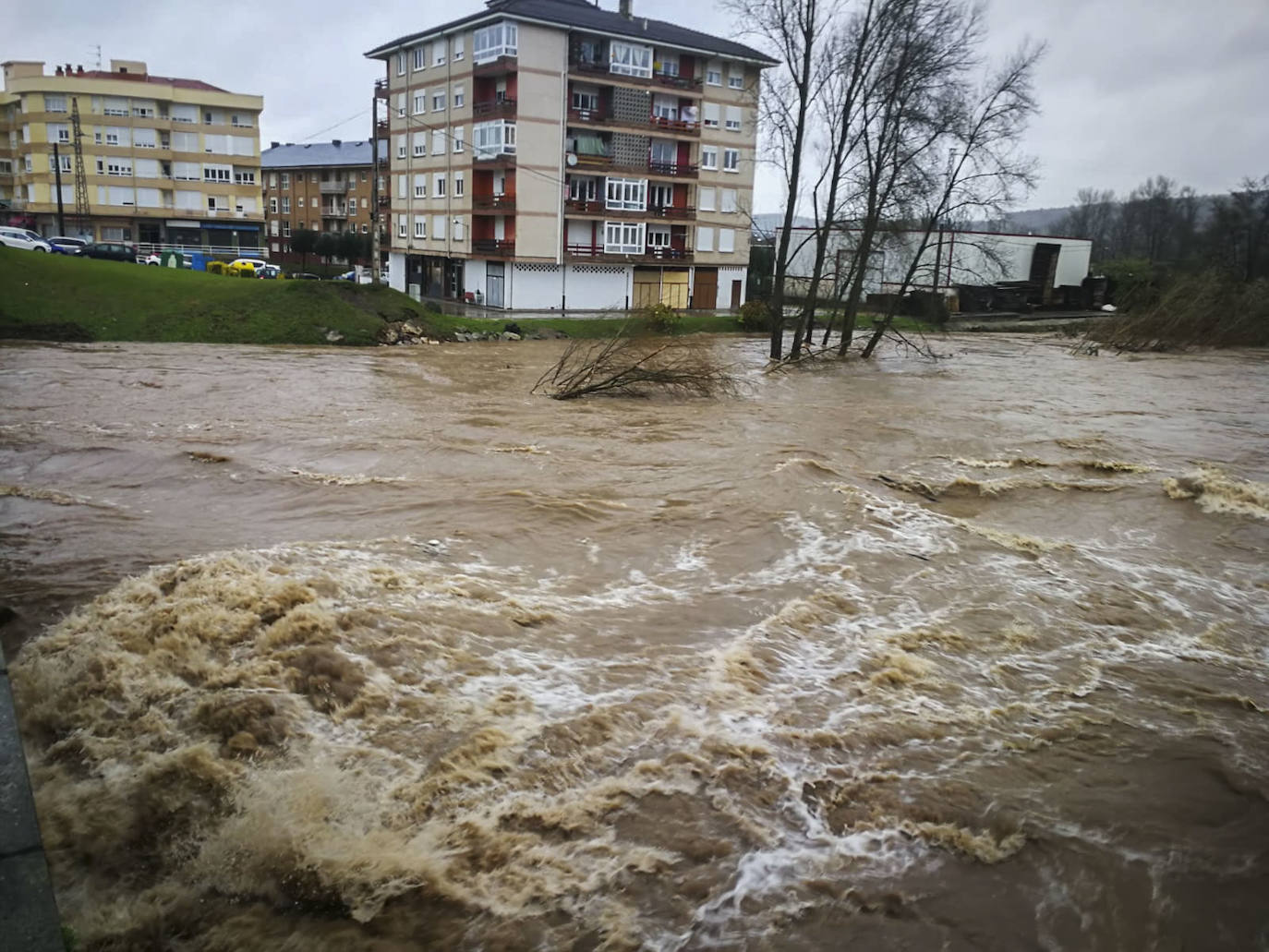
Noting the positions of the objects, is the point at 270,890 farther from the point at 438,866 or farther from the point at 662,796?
the point at 662,796

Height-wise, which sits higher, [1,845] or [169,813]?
[1,845]

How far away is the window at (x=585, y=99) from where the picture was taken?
166 feet

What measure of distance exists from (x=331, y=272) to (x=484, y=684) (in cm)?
6774

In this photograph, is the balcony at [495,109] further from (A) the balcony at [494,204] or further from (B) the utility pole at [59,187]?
(B) the utility pole at [59,187]

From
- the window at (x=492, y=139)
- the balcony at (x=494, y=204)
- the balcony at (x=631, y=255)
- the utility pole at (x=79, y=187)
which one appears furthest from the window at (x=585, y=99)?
the utility pole at (x=79, y=187)

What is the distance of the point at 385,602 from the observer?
339 inches

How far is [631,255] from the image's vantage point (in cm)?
5331

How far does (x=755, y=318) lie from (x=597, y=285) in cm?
1051

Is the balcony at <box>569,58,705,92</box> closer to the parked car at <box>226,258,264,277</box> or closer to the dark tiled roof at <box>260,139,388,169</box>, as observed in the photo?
the parked car at <box>226,258,264,277</box>

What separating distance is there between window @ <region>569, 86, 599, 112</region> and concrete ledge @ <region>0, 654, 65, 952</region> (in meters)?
50.6

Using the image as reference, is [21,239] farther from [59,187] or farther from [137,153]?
[137,153]

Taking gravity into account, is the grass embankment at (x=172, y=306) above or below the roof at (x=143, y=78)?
below

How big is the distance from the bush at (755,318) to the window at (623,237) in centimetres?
936

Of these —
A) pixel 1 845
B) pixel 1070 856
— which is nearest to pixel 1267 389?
A: pixel 1070 856
